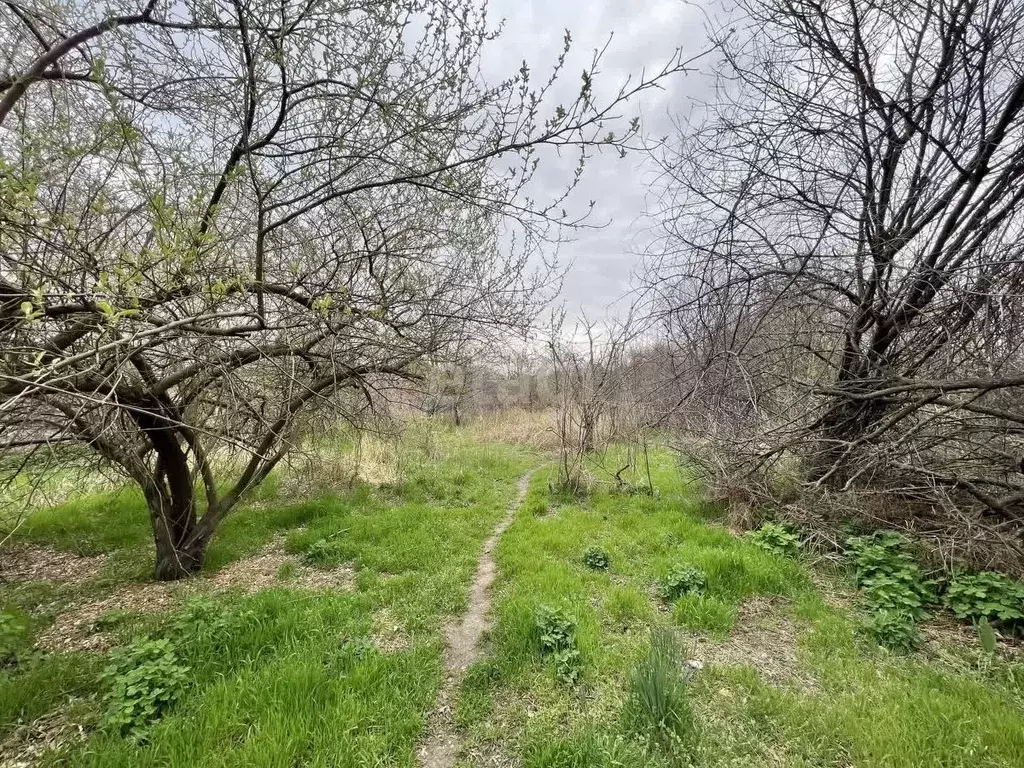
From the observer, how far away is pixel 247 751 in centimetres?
203

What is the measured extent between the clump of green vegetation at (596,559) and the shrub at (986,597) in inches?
111

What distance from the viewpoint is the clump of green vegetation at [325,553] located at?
4.85m

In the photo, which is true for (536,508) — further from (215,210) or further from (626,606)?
(215,210)

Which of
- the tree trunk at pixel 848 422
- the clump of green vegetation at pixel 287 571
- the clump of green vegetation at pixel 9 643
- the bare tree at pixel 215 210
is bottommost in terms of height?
the clump of green vegetation at pixel 287 571

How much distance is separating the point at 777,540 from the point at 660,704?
3.27 meters

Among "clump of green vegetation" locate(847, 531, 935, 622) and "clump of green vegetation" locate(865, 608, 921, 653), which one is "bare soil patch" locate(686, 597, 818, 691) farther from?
"clump of green vegetation" locate(847, 531, 935, 622)

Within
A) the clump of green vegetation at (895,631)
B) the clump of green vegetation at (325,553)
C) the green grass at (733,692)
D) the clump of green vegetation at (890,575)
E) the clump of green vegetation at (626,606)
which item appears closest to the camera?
the green grass at (733,692)

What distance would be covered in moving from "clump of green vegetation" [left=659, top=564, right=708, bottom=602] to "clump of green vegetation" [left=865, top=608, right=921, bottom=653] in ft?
3.91

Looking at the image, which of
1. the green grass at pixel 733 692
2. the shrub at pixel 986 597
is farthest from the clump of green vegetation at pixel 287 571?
the shrub at pixel 986 597

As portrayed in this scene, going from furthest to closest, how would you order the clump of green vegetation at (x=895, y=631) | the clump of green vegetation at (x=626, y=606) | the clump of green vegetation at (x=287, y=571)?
the clump of green vegetation at (x=287, y=571)
the clump of green vegetation at (x=626, y=606)
the clump of green vegetation at (x=895, y=631)

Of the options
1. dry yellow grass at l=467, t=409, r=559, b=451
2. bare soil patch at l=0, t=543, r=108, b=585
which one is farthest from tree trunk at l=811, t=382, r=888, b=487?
bare soil patch at l=0, t=543, r=108, b=585

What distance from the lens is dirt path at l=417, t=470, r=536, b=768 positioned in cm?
230

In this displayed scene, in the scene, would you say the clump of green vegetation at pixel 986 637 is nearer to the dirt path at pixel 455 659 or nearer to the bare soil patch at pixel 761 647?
the bare soil patch at pixel 761 647

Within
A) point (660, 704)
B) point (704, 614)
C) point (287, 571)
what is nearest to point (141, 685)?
point (287, 571)
